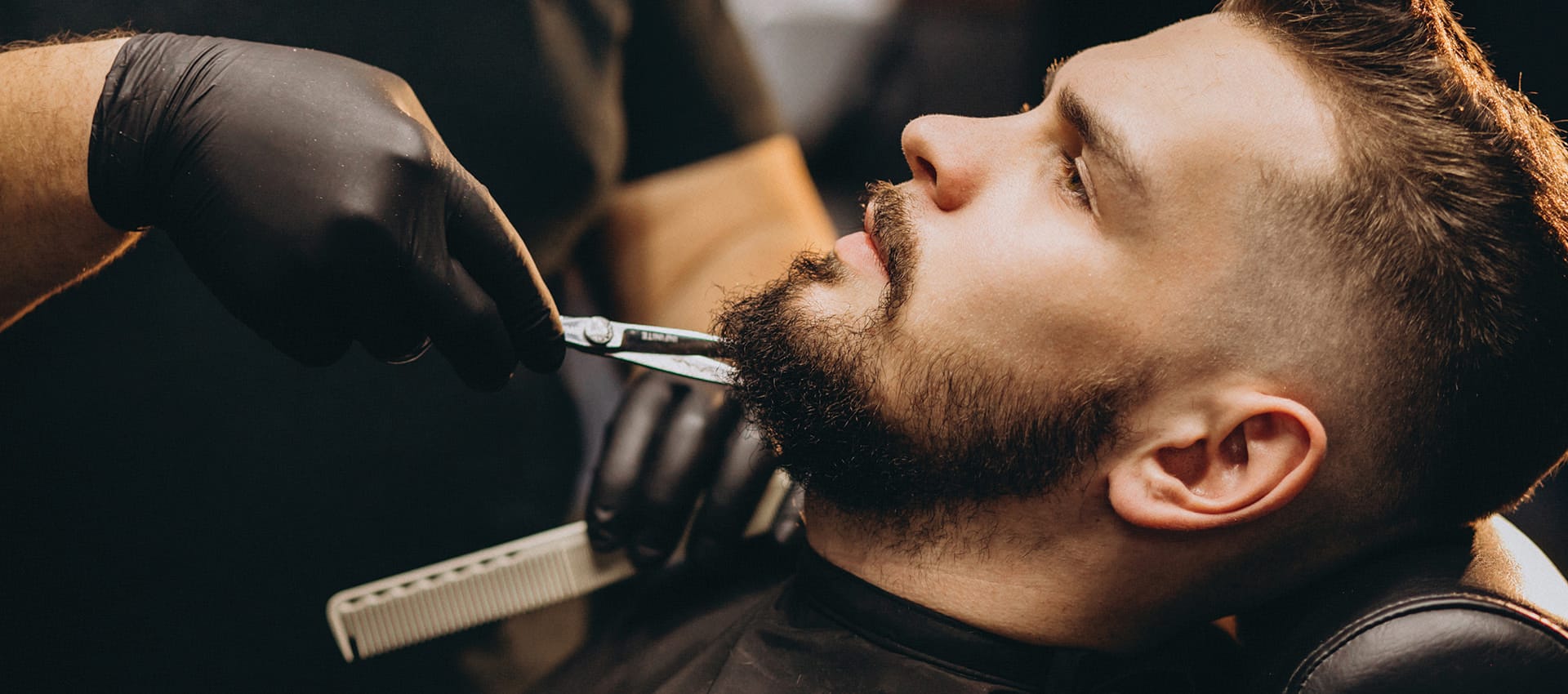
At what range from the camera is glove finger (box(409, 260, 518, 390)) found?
125 cm

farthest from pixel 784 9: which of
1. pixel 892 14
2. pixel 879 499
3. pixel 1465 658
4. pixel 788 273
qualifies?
pixel 1465 658

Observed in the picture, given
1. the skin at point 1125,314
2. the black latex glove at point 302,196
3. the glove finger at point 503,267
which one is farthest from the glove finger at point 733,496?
the black latex glove at point 302,196

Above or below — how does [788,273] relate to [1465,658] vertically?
above

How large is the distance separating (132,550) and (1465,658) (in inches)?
83.6

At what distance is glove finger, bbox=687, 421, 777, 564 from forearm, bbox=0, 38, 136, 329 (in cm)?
106

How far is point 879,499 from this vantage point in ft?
4.61

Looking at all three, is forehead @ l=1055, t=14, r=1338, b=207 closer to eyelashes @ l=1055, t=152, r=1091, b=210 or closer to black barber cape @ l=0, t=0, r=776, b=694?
eyelashes @ l=1055, t=152, r=1091, b=210

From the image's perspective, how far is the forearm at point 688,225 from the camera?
232 cm

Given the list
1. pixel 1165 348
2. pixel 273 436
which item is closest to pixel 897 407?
pixel 1165 348

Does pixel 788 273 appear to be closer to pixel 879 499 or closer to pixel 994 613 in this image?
pixel 879 499

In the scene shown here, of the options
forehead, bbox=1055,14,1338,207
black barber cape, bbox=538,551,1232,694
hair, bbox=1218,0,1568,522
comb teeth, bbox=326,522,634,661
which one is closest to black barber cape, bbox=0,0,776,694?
comb teeth, bbox=326,522,634,661

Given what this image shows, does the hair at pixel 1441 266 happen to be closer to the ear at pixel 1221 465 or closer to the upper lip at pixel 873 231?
the ear at pixel 1221 465

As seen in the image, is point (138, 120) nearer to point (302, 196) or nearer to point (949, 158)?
point (302, 196)

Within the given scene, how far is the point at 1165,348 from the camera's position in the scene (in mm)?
1210
